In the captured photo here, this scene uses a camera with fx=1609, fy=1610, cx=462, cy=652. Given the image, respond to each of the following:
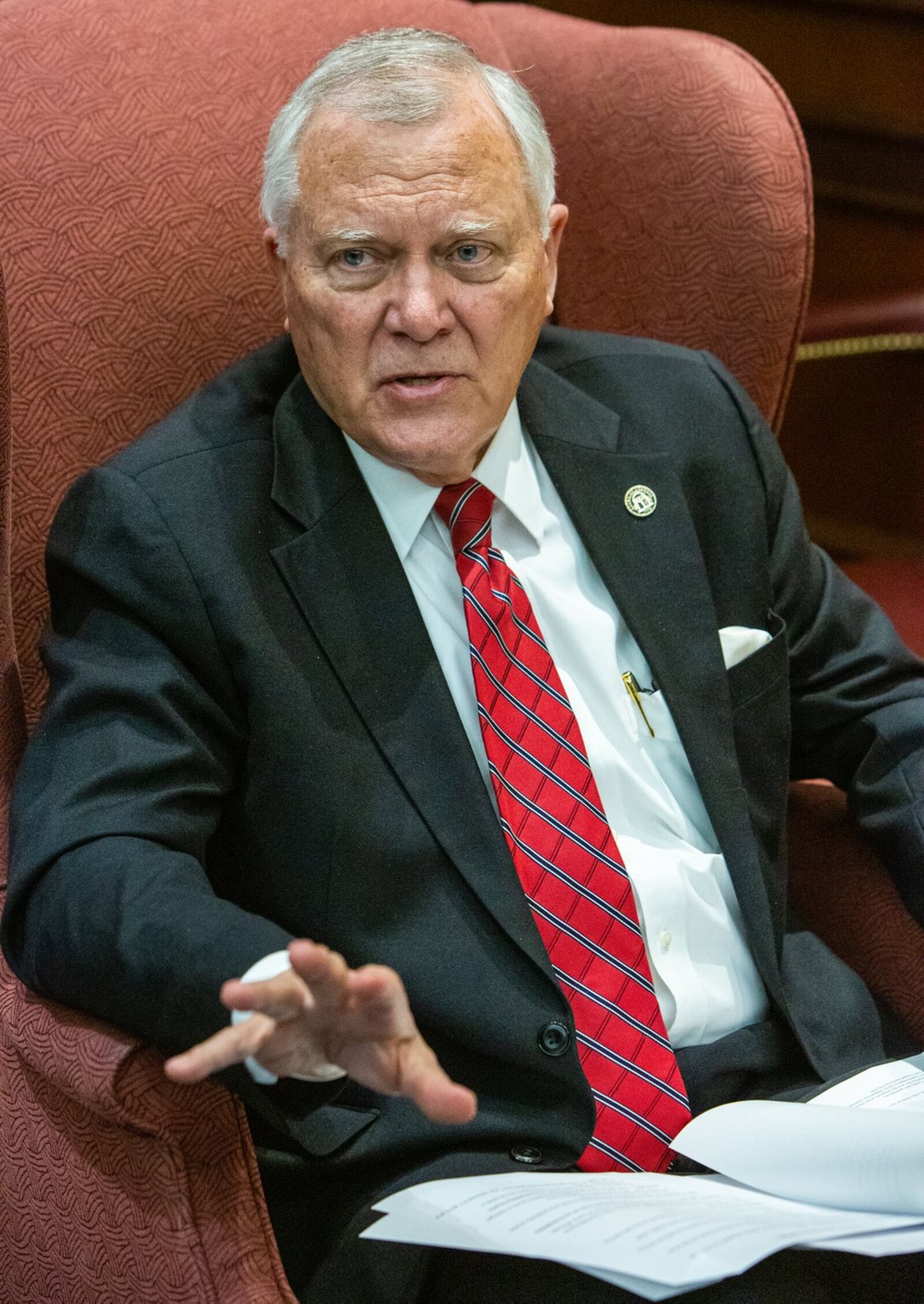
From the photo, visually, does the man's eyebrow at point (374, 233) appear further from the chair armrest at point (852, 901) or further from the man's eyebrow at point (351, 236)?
the chair armrest at point (852, 901)

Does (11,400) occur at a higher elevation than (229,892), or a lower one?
→ higher

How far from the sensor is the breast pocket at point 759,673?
61.3 inches

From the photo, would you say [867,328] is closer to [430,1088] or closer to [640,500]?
[640,500]

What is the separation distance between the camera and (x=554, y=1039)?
1.34 metres

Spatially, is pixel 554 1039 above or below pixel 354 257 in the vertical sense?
below

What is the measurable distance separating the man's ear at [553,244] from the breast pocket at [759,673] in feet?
1.27

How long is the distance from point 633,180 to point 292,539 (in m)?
0.69

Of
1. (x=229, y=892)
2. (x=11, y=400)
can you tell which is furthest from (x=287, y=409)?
(x=229, y=892)

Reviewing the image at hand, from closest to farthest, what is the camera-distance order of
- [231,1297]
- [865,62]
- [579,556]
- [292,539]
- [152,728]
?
[231,1297]
[152,728]
[292,539]
[579,556]
[865,62]

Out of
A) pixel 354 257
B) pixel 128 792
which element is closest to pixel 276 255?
pixel 354 257

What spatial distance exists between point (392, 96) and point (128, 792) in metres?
0.63

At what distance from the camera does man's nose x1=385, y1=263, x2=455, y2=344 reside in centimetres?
138

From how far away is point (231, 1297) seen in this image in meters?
1.18

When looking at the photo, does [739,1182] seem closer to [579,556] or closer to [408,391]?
[579,556]
